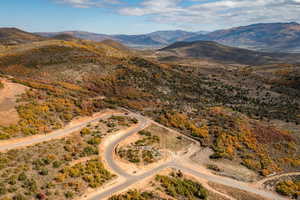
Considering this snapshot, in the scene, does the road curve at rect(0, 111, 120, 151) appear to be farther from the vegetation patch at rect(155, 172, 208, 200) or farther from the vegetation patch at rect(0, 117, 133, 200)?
the vegetation patch at rect(155, 172, 208, 200)

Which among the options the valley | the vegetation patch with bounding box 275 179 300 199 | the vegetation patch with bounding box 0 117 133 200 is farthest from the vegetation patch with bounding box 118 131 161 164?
the vegetation patch with bounding box 275 179 300 199

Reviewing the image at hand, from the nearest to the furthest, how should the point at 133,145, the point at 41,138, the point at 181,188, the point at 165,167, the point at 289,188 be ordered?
the point at 181,188, the point at 289,188, the point at 165,167, the point at 41,138, the point at 133,145

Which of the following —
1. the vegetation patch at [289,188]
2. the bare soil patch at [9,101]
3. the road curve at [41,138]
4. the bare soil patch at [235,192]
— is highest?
the bare soil patch at [9,101]

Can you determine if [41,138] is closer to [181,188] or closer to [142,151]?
[142,151]

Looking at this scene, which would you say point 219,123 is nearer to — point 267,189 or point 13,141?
Result: point 267,189

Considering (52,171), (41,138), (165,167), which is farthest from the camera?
(41,138)

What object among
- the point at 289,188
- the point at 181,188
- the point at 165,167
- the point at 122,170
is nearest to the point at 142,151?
the point at 165,167

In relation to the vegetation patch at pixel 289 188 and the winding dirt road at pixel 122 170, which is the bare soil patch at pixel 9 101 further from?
the vegetation patch at pixel 289 188

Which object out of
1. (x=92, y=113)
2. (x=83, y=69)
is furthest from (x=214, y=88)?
(x=92, y=113)

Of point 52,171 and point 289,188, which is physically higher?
point 52,171

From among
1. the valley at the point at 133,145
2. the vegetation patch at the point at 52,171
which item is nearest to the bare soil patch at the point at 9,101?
the valley at the point at 133,145

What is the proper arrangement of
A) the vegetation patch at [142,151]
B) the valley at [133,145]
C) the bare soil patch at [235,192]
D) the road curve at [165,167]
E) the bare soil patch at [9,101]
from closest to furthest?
1. the valley at [133,145]
2. the road curve at [165,167]
3. the bare soil patch at [235,192]
4. the vegetation patch at [142,151]
5. the bare soil patch at [9,101]
